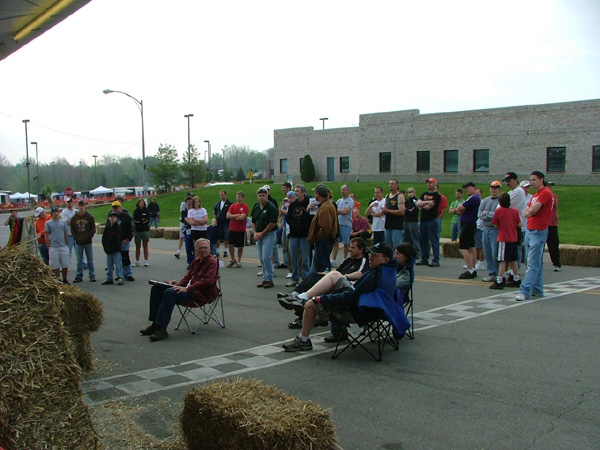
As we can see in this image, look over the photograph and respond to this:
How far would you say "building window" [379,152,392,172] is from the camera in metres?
50.4

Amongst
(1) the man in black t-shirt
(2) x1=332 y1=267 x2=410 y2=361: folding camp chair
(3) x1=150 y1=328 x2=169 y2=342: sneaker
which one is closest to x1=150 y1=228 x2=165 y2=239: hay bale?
(1) the man in black t-shirt

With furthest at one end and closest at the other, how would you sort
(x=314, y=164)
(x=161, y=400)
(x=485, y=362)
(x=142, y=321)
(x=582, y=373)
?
(x=314, y=164) < (x=142, y=321) < (x=485, y=362) < (x=582, y=373) < (x=161, y=400)

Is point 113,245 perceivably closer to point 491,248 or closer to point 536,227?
point 491,248

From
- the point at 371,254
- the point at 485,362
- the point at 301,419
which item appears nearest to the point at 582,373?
the point at 485,362

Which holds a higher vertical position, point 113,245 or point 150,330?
point 113,245

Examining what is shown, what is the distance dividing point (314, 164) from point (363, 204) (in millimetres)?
19714

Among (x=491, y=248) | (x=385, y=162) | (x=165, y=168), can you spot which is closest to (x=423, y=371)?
(x=491, y=248)

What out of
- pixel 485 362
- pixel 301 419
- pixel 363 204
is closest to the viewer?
pixel 301 419

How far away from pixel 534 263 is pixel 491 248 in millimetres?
2303

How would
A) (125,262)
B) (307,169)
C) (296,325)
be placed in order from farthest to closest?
(307,169) → (125,262) → (296,325)

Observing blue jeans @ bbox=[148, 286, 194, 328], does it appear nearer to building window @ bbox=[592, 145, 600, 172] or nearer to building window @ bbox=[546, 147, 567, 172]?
building window @ bbox=[592, 145, 600, 172]

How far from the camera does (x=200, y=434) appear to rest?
3.79 m

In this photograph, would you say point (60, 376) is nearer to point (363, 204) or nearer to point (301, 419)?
point (301, 419)

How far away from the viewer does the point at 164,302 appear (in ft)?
26.7
